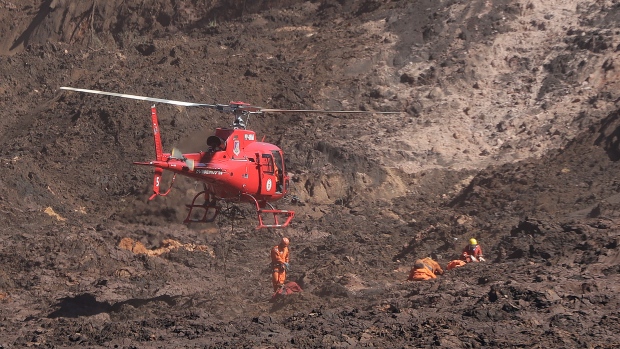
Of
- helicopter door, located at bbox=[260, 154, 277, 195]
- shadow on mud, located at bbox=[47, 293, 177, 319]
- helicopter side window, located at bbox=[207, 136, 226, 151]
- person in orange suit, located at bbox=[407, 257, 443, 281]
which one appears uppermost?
helicopter side window, located at bbox=[207, 136, 226, 151]

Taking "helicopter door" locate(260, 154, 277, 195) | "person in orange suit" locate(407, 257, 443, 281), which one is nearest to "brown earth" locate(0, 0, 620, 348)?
"person in orange suit" locate(407, 257, 443, 281)

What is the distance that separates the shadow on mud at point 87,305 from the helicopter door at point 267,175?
2534mm

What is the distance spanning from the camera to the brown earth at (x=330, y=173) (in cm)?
1452

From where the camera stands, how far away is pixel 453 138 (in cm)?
2994

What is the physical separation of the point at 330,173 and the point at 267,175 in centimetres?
985

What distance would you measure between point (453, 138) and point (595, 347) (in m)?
17.7

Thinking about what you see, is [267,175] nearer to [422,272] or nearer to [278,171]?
[278,171]

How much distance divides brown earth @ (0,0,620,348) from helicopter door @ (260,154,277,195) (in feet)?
2.88

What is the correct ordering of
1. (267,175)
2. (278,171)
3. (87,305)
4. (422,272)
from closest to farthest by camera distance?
(87,305), (267,175), (422,272), (278,171)

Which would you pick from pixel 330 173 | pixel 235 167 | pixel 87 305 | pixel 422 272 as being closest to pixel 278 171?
pixel 235 167

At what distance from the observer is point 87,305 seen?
686 inches

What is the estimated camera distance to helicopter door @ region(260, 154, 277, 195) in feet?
58.3

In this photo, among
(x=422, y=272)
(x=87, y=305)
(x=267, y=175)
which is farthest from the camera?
(x=422, y=272)

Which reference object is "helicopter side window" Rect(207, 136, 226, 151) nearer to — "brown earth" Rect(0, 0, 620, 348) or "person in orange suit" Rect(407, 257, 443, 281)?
"brown earth" Rect(0, 0, 620, 348)
